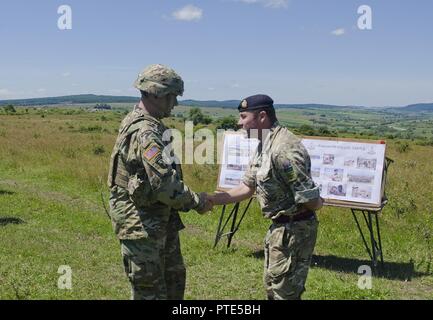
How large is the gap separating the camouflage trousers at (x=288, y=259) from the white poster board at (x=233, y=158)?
14.6 ft

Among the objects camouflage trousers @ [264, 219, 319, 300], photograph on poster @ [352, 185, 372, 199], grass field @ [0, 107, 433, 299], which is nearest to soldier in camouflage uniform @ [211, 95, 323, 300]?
camouflage trousers @ [264, 219, 319, 300]

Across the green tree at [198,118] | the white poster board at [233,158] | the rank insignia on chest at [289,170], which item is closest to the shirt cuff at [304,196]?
the rank insignia on chest at [289,170]

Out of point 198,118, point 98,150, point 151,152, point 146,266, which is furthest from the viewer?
point 198,118

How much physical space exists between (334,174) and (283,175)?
4.13m

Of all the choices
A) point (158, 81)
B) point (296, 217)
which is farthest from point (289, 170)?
point (158, 81)

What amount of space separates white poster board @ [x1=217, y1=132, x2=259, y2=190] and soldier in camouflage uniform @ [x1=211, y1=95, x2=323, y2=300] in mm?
4300

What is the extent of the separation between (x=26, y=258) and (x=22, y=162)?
12.7 metres

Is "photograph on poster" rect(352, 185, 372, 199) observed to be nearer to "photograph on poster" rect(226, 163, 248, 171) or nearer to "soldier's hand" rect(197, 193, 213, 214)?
"photograph on poster" rect(226, 163, 248, 171)

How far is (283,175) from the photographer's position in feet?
13.2

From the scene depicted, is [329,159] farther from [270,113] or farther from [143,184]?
[143,184]

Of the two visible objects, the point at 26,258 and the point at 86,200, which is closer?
the point at 26,258
